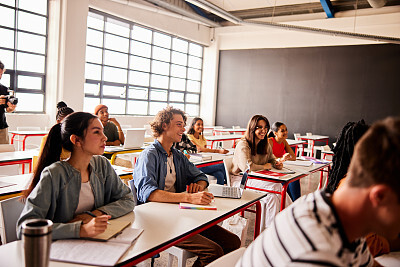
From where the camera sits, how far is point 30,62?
7711mm

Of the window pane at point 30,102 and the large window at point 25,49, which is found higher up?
the large window at point 25,49

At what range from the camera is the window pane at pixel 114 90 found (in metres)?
9.61

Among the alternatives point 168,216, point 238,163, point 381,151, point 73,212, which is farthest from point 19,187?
point 381,151

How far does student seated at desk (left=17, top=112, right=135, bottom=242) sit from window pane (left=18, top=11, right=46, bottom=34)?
269 inches

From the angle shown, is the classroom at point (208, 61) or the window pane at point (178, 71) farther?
the window pane at point (178, 71)

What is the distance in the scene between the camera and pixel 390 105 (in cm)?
994

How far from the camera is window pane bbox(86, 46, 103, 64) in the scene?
8.93 metres

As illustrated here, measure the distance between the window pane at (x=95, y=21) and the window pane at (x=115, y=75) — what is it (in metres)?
1.14

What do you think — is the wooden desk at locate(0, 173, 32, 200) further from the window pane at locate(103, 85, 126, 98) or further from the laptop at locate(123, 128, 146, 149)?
the window pane at locate(103, 85, 126, 98)

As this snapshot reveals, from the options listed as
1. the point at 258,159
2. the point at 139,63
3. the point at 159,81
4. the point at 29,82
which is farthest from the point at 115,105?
the point at 258,159

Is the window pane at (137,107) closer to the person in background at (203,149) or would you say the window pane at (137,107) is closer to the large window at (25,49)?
the large window at (25,49)

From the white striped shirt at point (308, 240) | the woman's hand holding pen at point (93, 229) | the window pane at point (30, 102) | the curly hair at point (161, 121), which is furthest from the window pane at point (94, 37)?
the white striped shirt at point (308, 240)

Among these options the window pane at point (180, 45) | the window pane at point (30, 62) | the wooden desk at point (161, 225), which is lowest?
the wooden desk at point (161, 225)

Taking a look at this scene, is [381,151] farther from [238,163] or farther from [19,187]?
[238,163]
